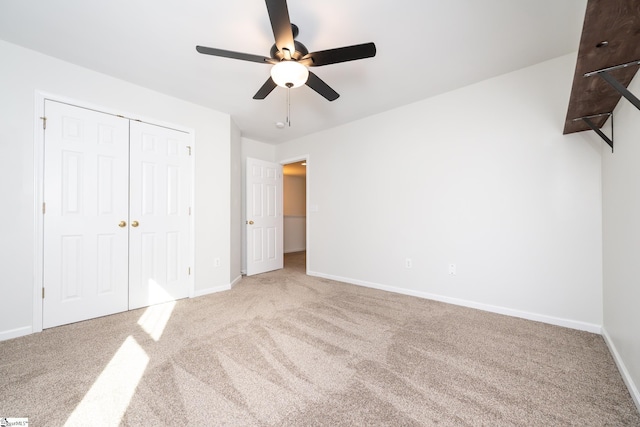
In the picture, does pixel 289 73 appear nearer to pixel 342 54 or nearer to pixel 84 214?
pixel 342 54

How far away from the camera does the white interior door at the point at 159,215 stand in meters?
2.78

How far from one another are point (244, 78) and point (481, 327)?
134 inches

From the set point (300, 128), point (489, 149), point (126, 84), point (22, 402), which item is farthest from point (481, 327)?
point (126, 84)

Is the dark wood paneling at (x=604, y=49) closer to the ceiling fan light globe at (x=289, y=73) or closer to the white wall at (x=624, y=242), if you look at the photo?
the white wall at (x=624, y=242)

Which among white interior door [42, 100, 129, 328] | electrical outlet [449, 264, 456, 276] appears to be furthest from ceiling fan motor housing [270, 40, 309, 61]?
electrical outlet [449, 264, 456, 276]

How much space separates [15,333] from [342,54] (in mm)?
3530

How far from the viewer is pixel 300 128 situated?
13.3 ft

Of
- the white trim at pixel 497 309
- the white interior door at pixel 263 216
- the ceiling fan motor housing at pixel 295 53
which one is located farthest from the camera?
the white interior door at pixel 263 216

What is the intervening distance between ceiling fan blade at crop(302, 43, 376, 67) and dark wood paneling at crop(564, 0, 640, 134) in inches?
41.1

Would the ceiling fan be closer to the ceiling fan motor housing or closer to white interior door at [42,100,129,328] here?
the ceiling fan motor housing

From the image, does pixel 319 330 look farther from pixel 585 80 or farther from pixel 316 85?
pixel 585 80

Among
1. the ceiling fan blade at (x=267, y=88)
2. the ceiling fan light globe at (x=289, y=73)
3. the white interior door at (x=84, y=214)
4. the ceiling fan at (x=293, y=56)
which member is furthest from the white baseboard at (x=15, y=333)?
the ceiling fan light globe at (x=289, y=73)

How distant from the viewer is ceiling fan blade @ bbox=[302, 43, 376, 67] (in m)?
1.65

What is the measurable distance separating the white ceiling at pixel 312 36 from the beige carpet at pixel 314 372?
97.6 inches
